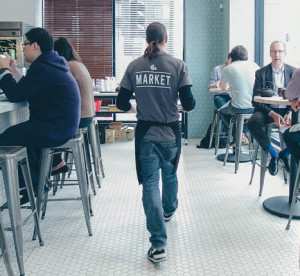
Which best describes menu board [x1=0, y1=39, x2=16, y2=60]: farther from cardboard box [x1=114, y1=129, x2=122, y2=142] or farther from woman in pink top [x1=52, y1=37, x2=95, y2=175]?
woman in pink top [x1=52, y1=37, x2=95, y2=175]

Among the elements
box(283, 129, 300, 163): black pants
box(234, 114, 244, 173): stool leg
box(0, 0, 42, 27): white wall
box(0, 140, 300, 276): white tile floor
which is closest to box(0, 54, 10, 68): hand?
box(0, 140, 300, 276): white tile floor

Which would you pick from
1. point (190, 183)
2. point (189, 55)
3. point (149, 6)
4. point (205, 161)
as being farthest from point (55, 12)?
point (190, 183)

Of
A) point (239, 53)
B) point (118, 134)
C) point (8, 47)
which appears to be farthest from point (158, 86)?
point (8, 47)

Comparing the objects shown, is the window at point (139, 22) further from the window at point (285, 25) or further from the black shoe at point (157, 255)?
the black shoe at point (157, 255)

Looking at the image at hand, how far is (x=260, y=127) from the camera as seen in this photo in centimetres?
393

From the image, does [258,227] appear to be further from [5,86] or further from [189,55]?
[189,55]

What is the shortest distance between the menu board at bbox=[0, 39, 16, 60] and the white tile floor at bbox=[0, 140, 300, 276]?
3212mm

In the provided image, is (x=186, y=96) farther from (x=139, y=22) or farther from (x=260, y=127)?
(x=139, y=22)

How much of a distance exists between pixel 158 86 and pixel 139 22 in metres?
5.57

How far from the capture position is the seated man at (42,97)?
105 inches

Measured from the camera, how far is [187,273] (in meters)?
2.44

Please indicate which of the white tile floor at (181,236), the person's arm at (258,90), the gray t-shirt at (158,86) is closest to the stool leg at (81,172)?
the white tile floor at (181,236)

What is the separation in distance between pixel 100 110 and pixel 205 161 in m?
2.27

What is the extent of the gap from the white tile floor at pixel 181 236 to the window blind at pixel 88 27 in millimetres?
3803
